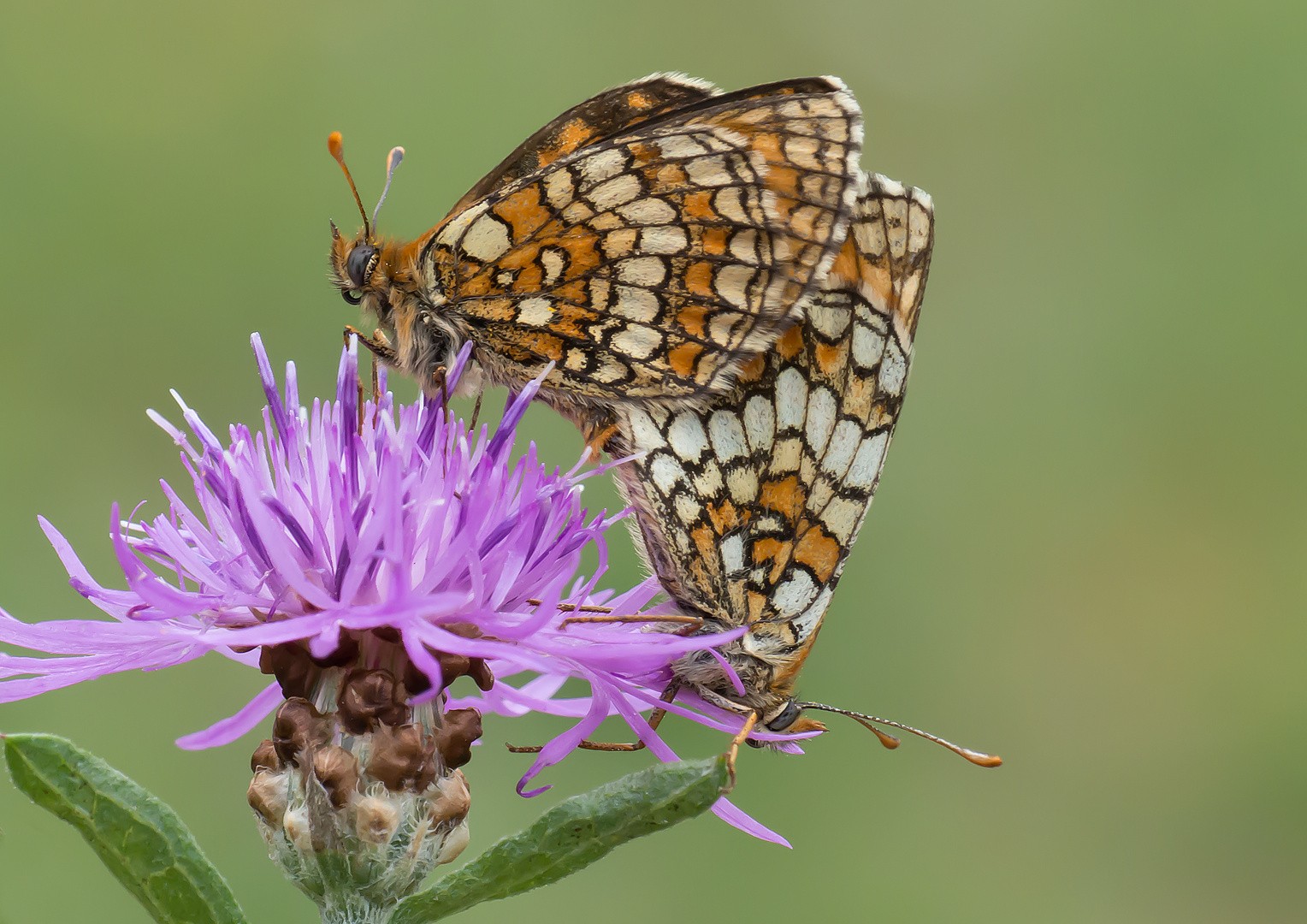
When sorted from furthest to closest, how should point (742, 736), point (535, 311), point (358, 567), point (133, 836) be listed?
1. point (535, 311)
2. point (742, 736)
3. point (358, 567)
4. point (133, 836)


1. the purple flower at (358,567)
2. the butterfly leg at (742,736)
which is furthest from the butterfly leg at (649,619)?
the butterfly leg at (742,736)

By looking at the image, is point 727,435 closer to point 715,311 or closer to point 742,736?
point 715,311

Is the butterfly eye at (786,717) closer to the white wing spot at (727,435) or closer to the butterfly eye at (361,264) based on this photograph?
the white wing spot at (727,435)

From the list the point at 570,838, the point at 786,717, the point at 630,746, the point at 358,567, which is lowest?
the point at 630,746

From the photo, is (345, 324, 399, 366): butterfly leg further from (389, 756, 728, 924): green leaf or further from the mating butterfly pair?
(389, 756, 728, 924): green leaf

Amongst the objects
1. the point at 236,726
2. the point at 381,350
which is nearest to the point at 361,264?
the point at 381,350

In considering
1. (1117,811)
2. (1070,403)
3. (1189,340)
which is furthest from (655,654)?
(1189,340)
